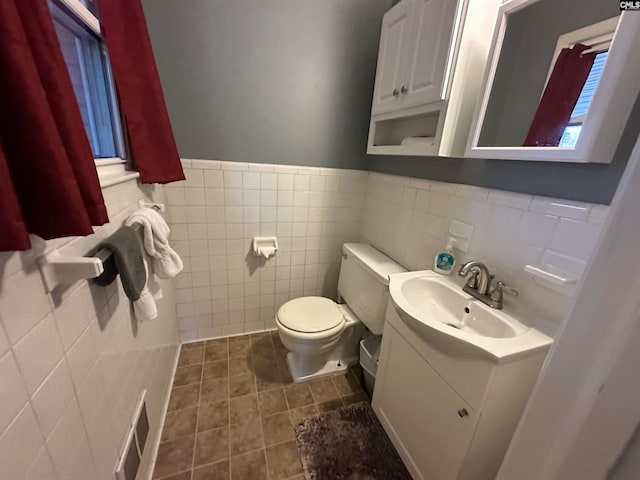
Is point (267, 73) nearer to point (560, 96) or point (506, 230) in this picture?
point (560, 96)

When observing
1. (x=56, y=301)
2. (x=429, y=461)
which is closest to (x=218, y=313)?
(x=56, y=301)

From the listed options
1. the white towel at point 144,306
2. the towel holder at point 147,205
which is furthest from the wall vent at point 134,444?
the towel holder at point 147,205

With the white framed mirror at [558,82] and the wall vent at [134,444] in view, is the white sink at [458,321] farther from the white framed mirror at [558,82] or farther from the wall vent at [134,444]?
the wall vent at [134,444]

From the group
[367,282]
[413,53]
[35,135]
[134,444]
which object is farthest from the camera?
[367,282]

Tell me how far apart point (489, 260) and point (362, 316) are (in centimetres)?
75

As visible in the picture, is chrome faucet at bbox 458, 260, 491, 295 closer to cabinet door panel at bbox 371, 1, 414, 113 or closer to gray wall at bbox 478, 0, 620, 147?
gray wall at bbox 478, 0, 620, 147

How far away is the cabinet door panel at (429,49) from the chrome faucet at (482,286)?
0.71m

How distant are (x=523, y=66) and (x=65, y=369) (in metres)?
1.66

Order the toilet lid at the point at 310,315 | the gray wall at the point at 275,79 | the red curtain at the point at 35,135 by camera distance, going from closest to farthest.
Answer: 1. the red curtain at the point at 35,135
2. the gray wall at the point at 275,79
3. the toilet lid at the point at 310,315

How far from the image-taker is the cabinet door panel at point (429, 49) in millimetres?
1026

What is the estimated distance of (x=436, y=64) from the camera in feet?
3.50

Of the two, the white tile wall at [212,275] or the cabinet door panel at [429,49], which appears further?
the cabinet door panel at [429,49]

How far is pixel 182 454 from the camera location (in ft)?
3.89

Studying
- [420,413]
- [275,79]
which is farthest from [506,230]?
[275,79]
